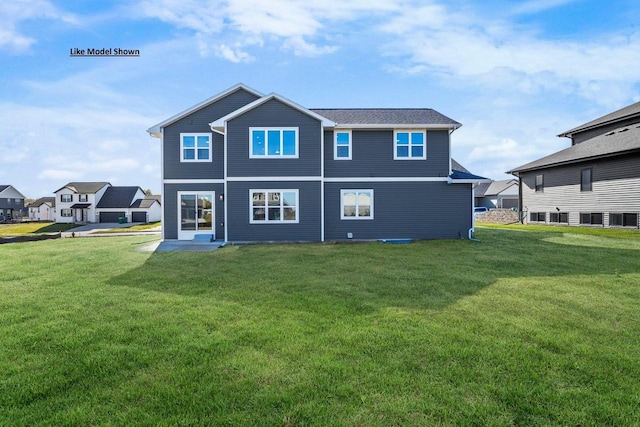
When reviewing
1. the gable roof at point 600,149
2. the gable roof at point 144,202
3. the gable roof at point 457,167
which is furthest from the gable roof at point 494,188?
the gable roof at point 144,202

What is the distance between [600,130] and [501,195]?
27024mm

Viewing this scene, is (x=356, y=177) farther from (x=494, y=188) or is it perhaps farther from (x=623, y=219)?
(x=494, y=188)

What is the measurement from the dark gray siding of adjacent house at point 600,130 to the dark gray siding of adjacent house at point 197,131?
90.6ft

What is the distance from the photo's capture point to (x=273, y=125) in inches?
565

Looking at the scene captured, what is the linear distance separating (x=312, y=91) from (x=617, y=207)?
2079 centimetres

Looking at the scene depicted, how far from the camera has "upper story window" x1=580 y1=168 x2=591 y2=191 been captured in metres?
21.1

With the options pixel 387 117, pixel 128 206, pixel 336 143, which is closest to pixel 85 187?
pixel 128 206

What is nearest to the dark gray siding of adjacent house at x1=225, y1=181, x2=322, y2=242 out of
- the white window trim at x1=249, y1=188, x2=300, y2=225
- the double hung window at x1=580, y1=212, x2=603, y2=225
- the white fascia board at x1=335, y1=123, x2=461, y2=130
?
the white window trim at x1=249, y1=188, x2=300, y2=225

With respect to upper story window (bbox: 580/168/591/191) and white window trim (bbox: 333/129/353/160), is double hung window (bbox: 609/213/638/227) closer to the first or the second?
upper story window (bbox: 580/168/591/191)

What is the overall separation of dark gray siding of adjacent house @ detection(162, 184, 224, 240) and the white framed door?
16 cm

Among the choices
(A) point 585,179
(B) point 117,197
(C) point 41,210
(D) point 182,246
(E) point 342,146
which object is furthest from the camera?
(C) point 41,210

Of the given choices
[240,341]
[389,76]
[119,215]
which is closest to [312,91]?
[389,76]

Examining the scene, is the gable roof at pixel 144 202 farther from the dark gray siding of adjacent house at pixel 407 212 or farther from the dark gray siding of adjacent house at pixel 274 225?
the dark gray siding of adjacent house at pixel 407 212

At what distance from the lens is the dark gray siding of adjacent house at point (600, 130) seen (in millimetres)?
22531
